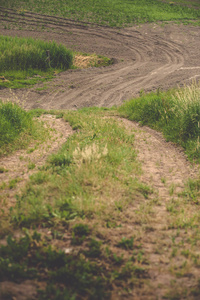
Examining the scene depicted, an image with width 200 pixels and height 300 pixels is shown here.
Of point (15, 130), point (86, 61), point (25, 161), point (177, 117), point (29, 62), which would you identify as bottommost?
point (25, 161)

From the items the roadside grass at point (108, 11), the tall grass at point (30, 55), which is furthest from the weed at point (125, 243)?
the roadside grass at point (108, 11)

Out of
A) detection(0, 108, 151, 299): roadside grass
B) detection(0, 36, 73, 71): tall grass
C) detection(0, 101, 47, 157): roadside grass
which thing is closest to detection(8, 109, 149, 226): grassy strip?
detection(0, 108, 151, 299): roadside grass

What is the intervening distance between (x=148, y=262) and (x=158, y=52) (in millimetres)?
18242

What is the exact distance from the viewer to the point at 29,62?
15.9 meters

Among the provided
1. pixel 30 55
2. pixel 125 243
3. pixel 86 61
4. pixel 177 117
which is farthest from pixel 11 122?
pixel 86 61

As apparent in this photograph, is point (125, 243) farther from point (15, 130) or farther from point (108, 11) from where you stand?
point (108, 11)

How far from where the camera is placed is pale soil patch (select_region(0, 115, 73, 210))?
5.14m

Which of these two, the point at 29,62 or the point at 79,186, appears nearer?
the point at 79,186

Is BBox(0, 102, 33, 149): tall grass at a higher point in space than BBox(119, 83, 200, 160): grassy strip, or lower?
lower

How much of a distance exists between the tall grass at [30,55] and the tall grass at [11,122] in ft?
25.9

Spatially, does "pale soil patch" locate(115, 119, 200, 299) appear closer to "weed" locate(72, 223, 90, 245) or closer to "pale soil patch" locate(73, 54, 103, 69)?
"weed" locate(72, 223, 90, 245)

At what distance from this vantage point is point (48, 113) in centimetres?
1086

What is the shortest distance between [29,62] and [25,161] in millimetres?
10996

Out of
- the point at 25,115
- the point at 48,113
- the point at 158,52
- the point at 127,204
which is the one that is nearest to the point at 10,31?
the point at 158,52
